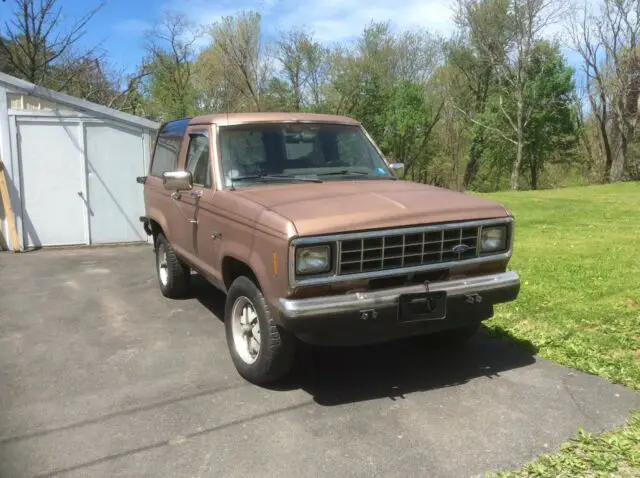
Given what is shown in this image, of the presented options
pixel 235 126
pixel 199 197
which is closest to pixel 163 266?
pixel 199 197

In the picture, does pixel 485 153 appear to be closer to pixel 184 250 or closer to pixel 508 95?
pixel 508 95

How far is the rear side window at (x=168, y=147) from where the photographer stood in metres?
6.04

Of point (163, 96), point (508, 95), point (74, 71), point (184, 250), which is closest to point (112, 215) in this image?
point (184, 250)

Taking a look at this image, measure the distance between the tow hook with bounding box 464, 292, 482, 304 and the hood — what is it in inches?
21.1

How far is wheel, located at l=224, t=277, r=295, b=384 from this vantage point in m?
3.98

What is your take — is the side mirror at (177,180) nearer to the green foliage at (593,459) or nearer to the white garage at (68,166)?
the green foliage at (593,459)

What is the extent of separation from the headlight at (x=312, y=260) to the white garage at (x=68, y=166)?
8789mm

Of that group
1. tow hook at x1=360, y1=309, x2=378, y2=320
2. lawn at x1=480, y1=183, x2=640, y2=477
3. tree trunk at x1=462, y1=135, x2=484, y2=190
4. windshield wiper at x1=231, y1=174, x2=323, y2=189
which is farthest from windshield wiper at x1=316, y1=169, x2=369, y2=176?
tree trunk at x1=462, y1=135, x2=484, y2=190

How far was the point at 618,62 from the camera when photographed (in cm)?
3102

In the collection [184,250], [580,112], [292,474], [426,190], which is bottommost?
[292,474]

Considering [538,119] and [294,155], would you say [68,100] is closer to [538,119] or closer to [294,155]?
[294,155]

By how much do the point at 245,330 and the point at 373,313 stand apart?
1.21 meters

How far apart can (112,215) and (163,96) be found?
25.1 m

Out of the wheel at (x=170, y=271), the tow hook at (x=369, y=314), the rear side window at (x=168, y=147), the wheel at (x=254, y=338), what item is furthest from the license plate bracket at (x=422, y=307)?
the wheel at (x=170, y=271)
